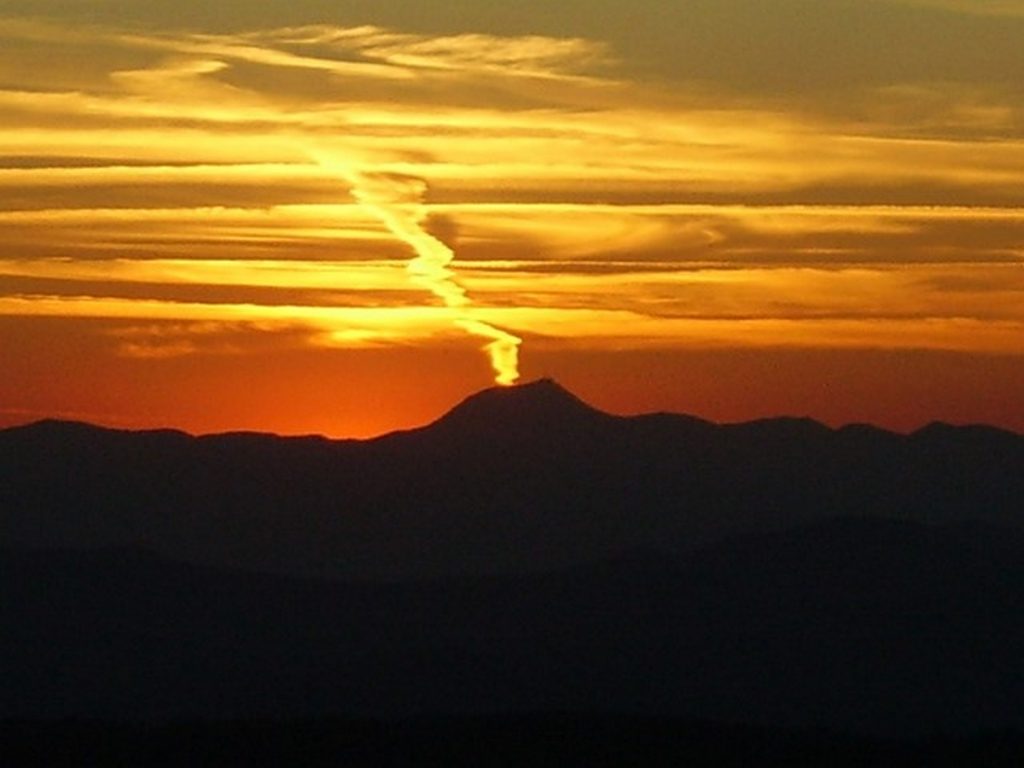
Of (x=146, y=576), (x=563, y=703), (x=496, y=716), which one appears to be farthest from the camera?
(x=146, y=576)

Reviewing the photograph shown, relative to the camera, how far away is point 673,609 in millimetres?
157000

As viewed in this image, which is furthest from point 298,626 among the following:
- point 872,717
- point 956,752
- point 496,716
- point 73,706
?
point 956,752

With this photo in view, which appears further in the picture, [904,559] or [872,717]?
[904,559]

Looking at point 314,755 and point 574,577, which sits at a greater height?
point 314,755

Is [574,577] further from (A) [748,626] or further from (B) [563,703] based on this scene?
(B) [563,703]

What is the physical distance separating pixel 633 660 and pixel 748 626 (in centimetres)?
1259

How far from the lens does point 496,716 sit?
78688mm

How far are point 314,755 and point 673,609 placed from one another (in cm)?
8921

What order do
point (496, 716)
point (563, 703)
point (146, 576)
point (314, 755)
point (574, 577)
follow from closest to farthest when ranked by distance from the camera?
point (314, 755) < point (496, 716) < point (563, 703) < point (146, 576) < point (574, 577)

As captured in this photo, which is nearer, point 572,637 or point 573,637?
point 573,637

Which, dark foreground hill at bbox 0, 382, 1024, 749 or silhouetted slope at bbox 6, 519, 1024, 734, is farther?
silhouetted slope at bbox 6, 519, 1024, 734

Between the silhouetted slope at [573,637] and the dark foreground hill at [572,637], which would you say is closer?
the dark foreground hill at [572,637]

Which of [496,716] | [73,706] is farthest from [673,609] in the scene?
[496,716]

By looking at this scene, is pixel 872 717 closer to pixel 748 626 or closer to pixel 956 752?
pixel 748 626
